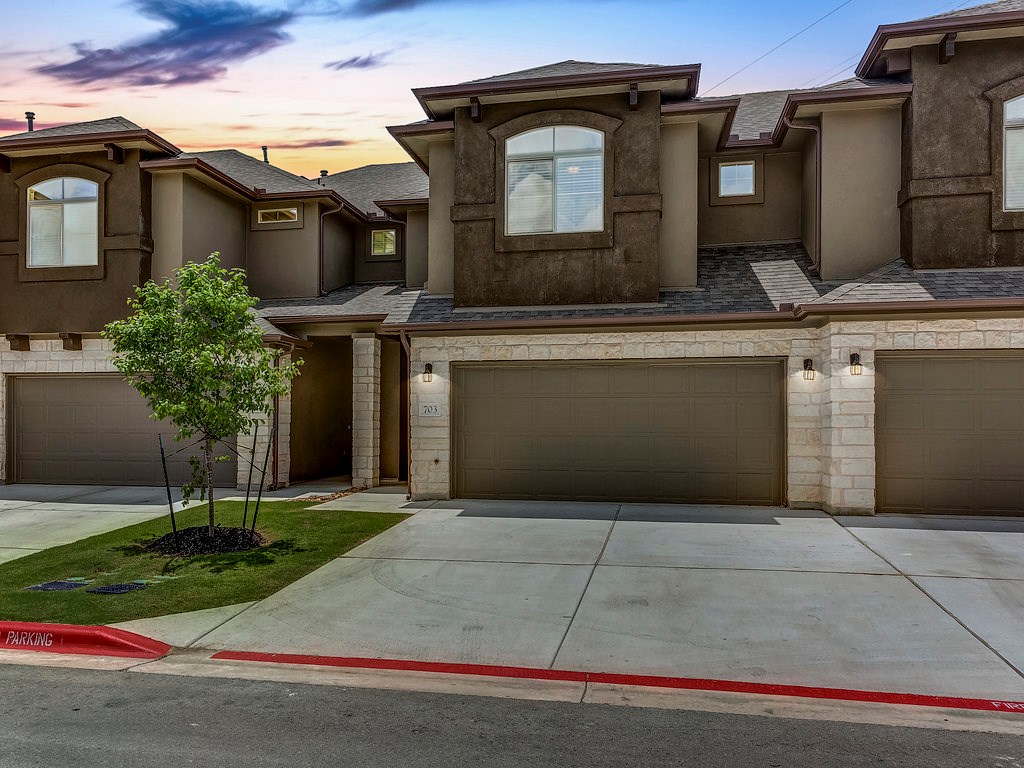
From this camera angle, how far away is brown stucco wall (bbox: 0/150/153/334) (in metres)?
15.8

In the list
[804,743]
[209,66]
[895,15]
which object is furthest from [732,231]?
[804,743]

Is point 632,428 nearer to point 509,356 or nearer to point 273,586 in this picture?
point 509,356

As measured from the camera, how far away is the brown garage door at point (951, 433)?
466 inches

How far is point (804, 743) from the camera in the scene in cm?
445

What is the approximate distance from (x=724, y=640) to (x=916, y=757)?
2112mm

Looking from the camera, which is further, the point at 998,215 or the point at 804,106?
the point at 804,106

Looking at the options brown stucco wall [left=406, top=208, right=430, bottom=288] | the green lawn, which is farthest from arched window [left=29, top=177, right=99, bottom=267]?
the green lawn

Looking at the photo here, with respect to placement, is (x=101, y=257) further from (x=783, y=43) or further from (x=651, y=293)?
(x=783, y=43)

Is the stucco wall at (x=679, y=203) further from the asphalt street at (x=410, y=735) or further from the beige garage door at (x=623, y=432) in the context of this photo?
the asphalt street at (x=410, y=735)

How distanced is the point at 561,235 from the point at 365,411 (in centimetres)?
546

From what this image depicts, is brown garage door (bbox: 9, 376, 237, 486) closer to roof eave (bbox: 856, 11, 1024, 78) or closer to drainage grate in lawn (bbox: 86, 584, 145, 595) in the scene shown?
drainage grate in lawn (bbox: 86, 584, 145, 595)

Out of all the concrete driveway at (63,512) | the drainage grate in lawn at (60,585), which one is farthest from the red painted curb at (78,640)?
the concrete driveway at (63,512)

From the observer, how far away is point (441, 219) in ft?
49.5

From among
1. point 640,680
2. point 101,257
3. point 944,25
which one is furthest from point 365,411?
point 944,25
